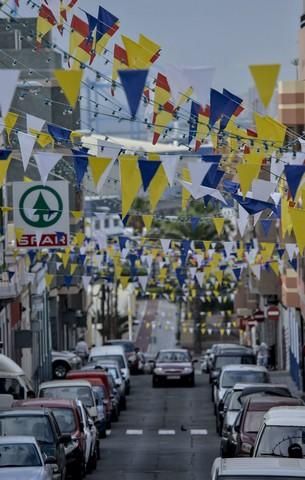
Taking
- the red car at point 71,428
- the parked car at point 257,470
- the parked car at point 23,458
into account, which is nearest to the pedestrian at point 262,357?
the red car at point 71,428

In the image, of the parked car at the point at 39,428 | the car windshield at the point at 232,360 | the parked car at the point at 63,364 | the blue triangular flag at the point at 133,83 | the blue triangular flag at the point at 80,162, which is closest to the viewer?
the blue triangular flag at the point at 133,83

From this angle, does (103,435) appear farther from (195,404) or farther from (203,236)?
(203,236)

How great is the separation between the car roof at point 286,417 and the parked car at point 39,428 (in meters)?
3.64

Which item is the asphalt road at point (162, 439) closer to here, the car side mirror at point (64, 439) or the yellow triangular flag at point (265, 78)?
the car side mirror at point (64, 439)

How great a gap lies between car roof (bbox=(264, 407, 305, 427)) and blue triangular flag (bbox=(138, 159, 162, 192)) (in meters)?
3.99

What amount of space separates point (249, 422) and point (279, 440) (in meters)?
5.66

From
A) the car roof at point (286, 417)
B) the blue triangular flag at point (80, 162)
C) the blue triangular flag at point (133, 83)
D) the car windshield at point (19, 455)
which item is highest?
the blue triangular flag at point (133, 83)

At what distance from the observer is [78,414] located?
2898 centimetres

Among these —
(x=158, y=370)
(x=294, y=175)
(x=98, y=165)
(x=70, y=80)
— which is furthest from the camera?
(x=158, y=370)

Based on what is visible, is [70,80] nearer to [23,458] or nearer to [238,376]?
[23,458]

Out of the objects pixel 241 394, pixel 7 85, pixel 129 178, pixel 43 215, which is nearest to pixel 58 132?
pixel 129 178

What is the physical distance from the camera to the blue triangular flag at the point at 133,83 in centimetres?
1677

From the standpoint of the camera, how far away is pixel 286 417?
22.8 m

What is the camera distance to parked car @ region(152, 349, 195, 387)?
190 feet
